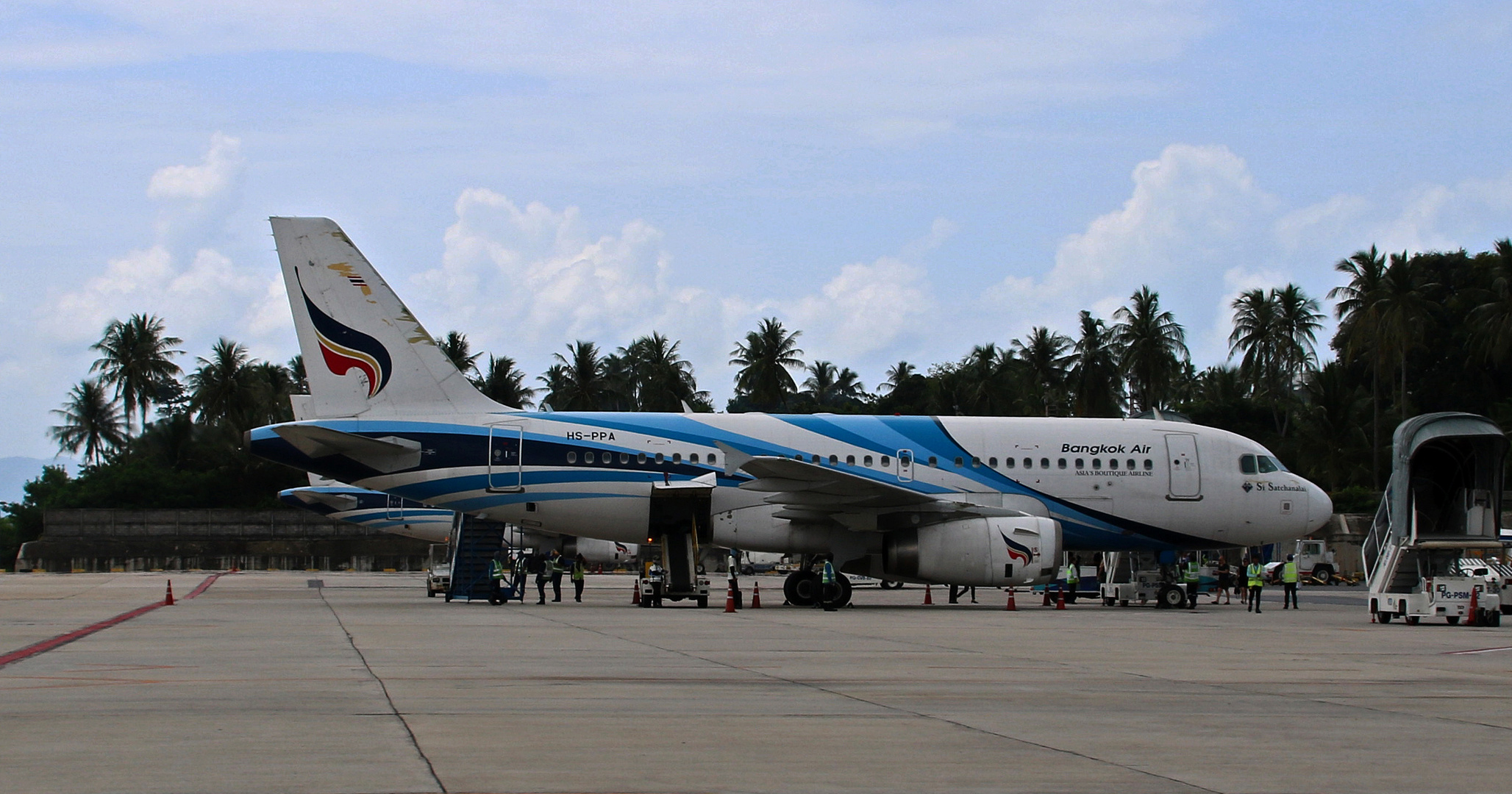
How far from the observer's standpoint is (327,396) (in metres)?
26.9

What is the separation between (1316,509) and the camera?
2914 cm

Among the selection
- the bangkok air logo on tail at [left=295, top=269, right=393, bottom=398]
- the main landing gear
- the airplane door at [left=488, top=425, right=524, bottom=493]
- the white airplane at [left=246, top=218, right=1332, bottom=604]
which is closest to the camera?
the white airplane at [left=246, top=218, right=1332, bottom=604]

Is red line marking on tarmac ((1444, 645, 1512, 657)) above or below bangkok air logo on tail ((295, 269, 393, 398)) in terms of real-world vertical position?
below

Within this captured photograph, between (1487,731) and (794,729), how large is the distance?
4611mm

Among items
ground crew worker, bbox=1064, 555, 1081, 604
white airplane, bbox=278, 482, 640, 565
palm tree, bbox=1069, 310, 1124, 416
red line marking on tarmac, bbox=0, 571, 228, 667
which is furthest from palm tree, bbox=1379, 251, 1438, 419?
red line marking on tarmac, bbox=0, 571, 228, 667

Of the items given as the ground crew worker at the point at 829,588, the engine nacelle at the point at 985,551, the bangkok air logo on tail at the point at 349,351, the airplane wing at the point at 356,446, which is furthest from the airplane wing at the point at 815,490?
the bangkok air logo on tail at the point at 349,351

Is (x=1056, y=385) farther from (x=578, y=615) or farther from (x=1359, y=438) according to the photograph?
(x=578, y=615)

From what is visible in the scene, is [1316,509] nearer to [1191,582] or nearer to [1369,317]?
[1191,582]

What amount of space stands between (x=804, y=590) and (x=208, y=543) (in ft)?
176

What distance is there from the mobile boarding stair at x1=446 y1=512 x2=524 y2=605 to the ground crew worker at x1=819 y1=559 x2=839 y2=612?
645 centimetres

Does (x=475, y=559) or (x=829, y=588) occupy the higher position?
(x=475, y=559)

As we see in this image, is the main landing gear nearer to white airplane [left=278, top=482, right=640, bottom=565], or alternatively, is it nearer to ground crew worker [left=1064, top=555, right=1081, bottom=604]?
ground crew worker [left=1064, top=555, right=1081, bottom=604]

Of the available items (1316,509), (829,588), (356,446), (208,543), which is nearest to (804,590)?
(829,588)

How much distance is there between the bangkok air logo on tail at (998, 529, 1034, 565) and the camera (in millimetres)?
26062
